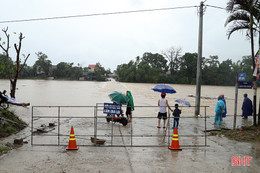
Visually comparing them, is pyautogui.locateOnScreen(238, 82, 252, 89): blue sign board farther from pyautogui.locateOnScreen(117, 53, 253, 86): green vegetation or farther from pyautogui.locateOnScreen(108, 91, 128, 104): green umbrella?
pyautogui.locateOnScreen(117, 53, 253, 86): green vegetation

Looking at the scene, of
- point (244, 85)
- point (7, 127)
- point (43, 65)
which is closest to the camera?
point (7, 127)

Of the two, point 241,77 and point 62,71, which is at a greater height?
point 62,71

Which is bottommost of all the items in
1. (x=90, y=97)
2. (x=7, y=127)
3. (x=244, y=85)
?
(x=90, y=97)

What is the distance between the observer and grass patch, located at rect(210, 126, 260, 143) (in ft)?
26.6

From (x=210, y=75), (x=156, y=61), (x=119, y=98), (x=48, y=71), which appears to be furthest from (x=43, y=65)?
(x=119, y=98)

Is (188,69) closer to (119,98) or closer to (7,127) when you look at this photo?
(119,98)

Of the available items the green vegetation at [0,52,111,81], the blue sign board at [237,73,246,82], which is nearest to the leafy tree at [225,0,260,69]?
the blue sign board at [237,73,246,82]

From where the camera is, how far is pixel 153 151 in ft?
21.2

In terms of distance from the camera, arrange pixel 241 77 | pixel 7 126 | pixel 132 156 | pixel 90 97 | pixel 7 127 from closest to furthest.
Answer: pixel 132 156 < pixel 7 127 < pixel 7 126 < pixel 241 77 < pixel 90 97

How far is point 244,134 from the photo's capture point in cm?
855

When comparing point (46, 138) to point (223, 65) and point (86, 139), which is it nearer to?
point (86, 139)

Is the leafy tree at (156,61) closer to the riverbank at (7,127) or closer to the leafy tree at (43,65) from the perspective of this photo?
the leafy tree at (43,65)

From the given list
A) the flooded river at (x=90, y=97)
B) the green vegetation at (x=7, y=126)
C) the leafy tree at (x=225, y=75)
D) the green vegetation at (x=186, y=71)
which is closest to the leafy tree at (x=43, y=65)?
the green vegetation at (x=186, y=71)

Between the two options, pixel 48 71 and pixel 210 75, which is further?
pixel 48 71
